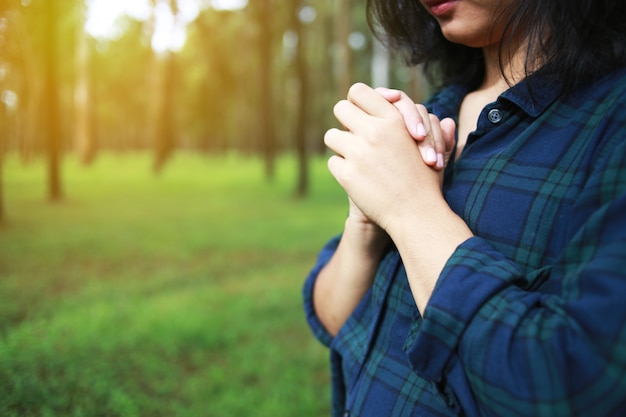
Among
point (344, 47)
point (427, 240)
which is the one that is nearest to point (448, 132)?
point (427, 240)

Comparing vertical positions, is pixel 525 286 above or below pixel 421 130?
below

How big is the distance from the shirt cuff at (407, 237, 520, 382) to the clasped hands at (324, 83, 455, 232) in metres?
0.13

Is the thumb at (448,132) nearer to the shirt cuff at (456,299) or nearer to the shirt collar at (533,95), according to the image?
the shirt collar at (533,95)

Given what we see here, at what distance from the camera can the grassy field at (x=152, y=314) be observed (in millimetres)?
2580

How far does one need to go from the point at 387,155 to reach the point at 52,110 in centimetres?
871

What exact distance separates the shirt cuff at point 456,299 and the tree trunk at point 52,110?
332 inches

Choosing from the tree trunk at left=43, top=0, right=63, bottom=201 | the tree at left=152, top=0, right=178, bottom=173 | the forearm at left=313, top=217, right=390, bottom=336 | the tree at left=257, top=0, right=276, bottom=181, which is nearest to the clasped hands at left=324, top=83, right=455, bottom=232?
the forearm at left=313, top=217, right=390, bottom=336

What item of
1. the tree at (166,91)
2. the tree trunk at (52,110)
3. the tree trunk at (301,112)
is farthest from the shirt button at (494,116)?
the tree at (166,91)

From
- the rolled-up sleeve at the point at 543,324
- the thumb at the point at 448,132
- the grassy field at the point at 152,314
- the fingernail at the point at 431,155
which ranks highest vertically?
the thumb at the point at 448,132

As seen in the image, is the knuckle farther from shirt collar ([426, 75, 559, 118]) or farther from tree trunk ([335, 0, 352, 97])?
tree trunk ([335, 0, 352, 97])

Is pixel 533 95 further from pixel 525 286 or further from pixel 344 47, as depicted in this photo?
pixel 344 47

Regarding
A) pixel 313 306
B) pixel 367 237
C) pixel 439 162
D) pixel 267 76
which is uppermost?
pixel 267 76

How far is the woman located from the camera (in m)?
0.69

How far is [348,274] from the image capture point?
1243 millimetres
